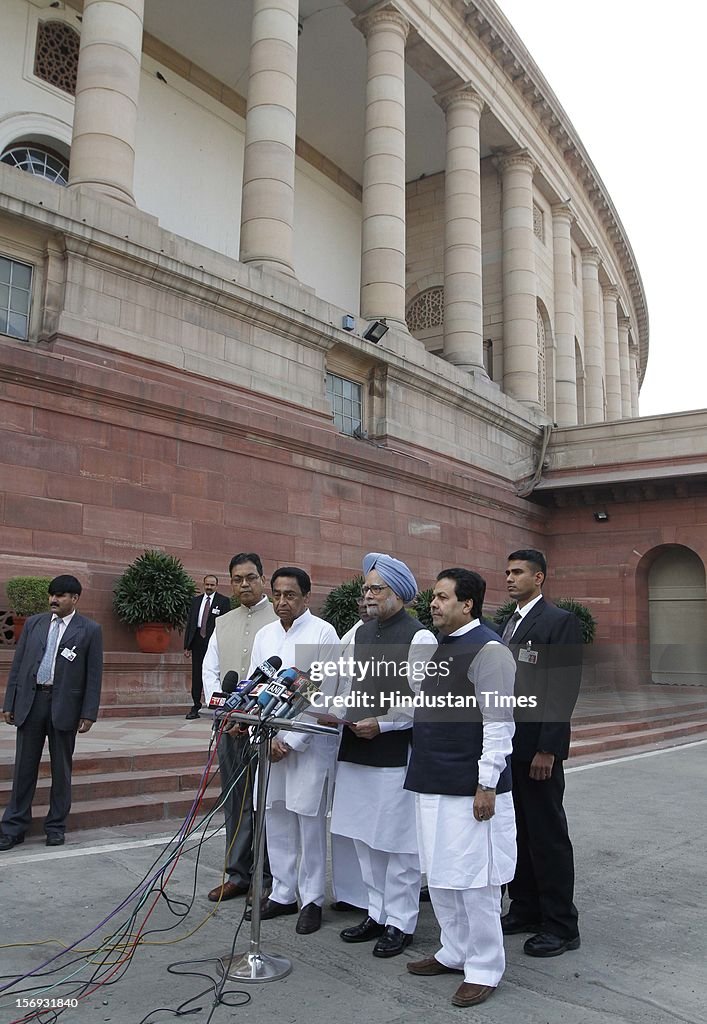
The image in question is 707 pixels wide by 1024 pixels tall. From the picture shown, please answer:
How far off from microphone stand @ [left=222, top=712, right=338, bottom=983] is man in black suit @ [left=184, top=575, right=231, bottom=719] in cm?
682

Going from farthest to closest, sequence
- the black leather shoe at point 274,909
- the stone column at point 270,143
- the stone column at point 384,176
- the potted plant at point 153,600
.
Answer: the stone column at point 384,176, the stone column at point 270,143, the potted plant at point 153,600, the black leather shoe at point 274,909

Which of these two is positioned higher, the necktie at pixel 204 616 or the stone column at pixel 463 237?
the stone column at pixel 463 237

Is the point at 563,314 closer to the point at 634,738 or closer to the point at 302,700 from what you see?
the point at 634,738

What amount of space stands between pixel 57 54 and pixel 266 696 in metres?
22.1

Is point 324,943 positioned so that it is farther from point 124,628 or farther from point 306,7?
point 306,7

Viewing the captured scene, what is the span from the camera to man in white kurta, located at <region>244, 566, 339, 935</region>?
15.0 ft

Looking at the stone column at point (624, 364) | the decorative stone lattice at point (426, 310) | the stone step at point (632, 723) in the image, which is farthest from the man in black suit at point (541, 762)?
the stone column at point (624, 364)

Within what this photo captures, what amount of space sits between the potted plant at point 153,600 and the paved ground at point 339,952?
17.8 ft

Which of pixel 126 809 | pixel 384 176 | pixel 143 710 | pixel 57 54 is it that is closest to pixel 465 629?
pixel 126 809

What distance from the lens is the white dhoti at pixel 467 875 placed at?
12.2ft

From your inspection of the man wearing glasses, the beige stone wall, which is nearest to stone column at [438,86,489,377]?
the beige stone wall

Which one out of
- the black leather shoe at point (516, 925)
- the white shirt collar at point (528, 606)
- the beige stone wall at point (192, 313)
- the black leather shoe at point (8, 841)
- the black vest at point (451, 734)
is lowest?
the black leather shoe at point (516, 925)

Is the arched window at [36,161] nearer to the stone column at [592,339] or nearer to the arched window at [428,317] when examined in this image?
the arched window at [428,317]

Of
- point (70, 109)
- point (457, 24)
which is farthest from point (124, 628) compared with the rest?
point (457, 24)
